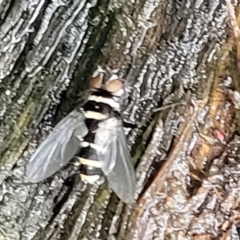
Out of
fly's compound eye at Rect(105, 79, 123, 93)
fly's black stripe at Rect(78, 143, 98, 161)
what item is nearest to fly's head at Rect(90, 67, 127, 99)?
fly's compound eye at Rect(105, 79, 123, 93)

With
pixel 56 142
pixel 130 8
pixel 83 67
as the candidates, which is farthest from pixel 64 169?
pixel 130 8

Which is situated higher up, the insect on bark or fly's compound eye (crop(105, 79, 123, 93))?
fly's compound eye (crop(105, 79, 123, 93))

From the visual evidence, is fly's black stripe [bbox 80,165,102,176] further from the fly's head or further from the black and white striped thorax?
the fly's head

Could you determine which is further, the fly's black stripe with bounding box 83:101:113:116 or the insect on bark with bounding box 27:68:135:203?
the fly's black stripe with bounding box 83:101:113:116

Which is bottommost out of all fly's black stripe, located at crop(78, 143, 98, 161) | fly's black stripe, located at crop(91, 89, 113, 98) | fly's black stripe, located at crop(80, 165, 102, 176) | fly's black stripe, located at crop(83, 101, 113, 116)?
fly's black stripe, located at crop(80, 165, 102, 176)

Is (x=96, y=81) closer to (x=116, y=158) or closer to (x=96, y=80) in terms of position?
(x=96, y=80)

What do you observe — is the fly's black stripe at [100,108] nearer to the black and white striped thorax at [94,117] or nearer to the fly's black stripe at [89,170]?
the black and white striped thorax at [94,117]

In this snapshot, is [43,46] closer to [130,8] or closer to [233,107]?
[130,8]
